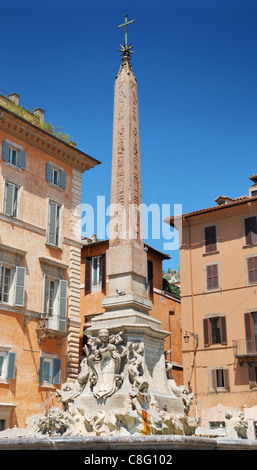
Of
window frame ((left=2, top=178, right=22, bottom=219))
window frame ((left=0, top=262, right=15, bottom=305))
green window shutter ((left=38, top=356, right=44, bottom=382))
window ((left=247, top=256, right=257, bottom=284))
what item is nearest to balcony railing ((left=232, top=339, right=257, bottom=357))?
window ((left=247, top=256, right=257, bottom=284))

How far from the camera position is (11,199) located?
20.0 m

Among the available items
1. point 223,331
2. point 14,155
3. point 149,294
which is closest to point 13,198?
point 14,155

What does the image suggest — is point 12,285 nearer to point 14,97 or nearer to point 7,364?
point 7,364

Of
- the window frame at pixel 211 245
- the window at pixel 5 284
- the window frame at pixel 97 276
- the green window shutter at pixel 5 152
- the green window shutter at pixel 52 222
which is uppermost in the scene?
the green window shutter at pixel 5 152

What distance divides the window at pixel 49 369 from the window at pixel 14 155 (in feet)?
22.4

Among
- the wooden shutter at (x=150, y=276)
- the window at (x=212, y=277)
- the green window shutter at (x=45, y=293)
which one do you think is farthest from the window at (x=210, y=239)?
the green window shutter at (x=45, y=293)

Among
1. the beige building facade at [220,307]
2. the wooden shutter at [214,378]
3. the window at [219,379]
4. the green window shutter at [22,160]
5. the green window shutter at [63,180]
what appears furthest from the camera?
the wooden shutter at [214,378]

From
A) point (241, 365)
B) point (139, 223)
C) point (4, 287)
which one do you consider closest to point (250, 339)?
point (241, 365)

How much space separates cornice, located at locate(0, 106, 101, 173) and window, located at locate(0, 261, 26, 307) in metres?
5.05

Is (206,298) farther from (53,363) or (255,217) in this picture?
(53,363)

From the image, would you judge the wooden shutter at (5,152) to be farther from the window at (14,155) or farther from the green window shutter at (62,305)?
the green window shutter at (62,305)

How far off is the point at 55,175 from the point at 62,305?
5.23 meters

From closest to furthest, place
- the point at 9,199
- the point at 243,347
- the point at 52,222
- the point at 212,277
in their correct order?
the point at 9,199 < the point at 52,222 < the point at 243,347 < the point at 212,277

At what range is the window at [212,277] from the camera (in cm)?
2633
